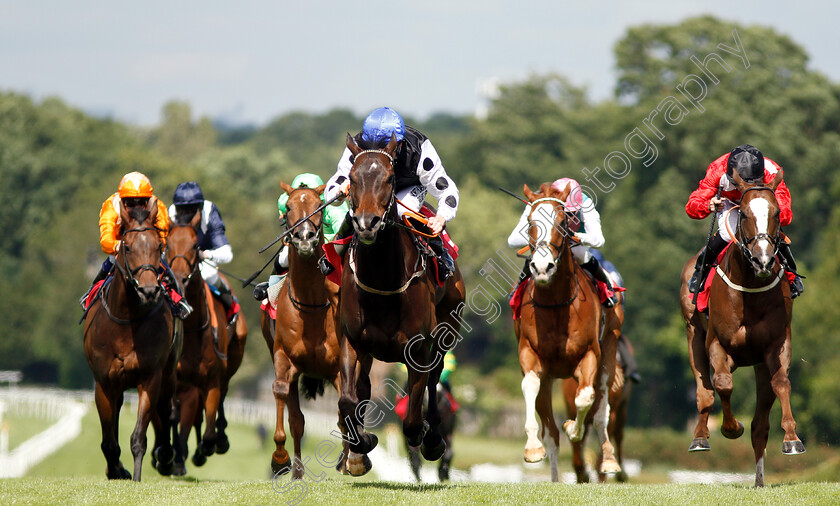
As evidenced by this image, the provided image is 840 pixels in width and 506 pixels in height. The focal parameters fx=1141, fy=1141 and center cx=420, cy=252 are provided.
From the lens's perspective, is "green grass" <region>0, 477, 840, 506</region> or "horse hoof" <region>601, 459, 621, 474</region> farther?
"horse hoof" <region>601, 459, 621, 474</region>

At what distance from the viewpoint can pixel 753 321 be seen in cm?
1169

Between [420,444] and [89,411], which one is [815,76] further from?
[420,444]

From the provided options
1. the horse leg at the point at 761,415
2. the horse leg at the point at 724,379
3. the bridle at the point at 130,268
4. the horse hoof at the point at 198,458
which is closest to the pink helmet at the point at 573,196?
the horse leg at the point at 724,379

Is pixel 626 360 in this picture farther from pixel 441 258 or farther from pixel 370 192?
pixel 370 192

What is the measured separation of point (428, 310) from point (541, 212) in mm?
2102

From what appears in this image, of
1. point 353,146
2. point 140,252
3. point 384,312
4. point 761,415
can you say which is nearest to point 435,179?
point 353,146

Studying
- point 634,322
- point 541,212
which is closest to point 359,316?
point 541,212

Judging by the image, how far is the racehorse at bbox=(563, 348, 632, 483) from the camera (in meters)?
15.5

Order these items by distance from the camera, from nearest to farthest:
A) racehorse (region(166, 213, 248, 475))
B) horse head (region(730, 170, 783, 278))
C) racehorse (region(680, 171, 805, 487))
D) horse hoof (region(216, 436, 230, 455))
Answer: horse head (region(730, 170, 783, 278)) → racehorse (region(680, 171, 805, 487)) → racehorse (region(166, 213, 248, 475)) → horse hoof (region(216, 436, 230, 455))

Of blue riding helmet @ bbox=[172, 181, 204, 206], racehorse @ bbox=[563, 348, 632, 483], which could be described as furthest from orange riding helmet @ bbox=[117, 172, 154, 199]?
racehorse @ bbox=[563, 348, 632, 483]

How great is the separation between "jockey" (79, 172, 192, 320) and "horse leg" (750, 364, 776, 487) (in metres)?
6.58

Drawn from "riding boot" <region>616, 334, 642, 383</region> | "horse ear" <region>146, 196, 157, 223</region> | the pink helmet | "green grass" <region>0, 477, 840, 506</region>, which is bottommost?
"green grass" <region>0, 477, 840, 506</region>

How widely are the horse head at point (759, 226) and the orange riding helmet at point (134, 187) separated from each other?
6327mm

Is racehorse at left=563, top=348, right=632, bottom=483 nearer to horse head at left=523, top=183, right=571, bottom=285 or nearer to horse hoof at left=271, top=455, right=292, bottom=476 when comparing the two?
horse head at left=523, top=183, right=571, bottom=285
